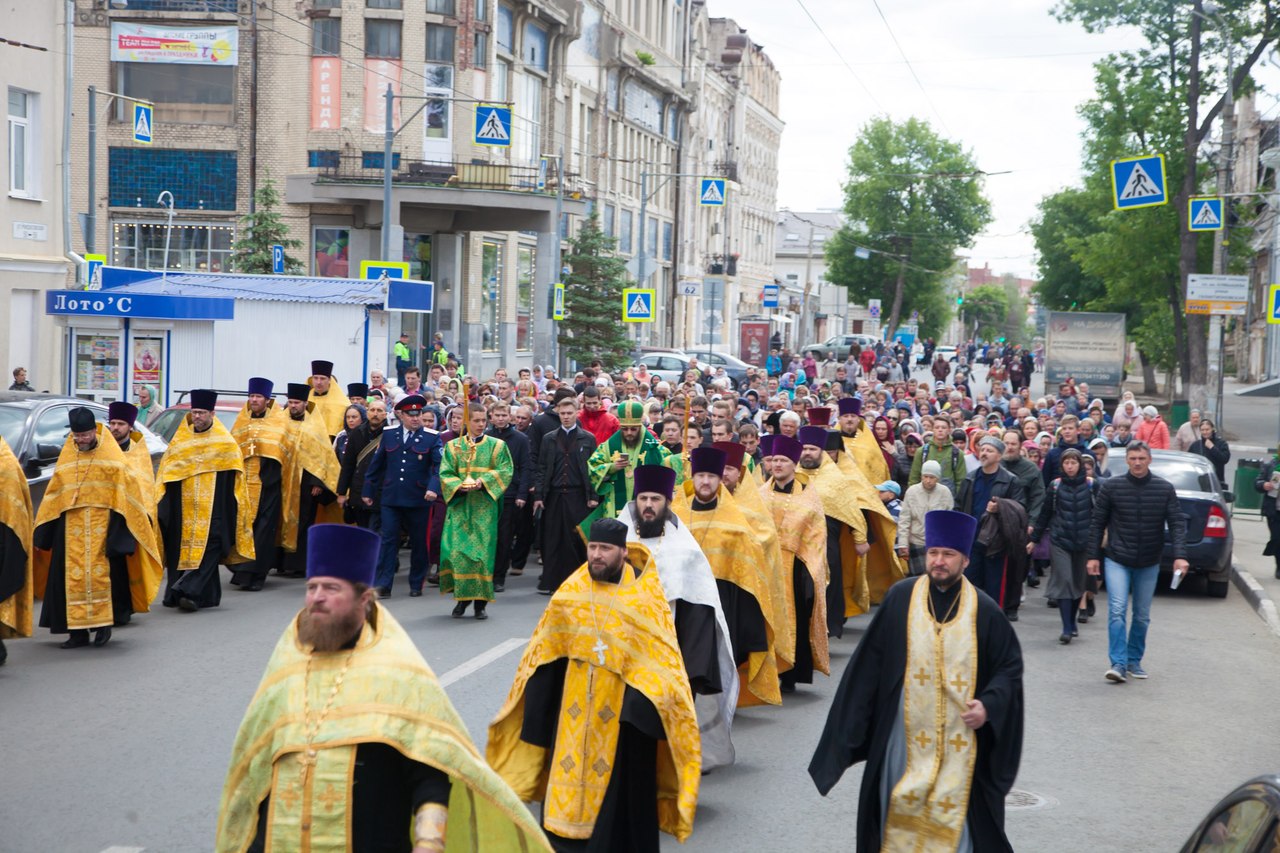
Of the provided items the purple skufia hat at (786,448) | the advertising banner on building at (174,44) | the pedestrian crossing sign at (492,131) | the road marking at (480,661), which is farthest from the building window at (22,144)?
the purple skufia hat at (786,448)

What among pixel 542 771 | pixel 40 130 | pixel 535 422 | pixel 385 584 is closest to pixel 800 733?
pixel 542 771

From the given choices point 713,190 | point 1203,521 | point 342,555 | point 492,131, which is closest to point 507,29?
point 713,190

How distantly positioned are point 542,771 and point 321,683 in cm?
254

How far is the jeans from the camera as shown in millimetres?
11891

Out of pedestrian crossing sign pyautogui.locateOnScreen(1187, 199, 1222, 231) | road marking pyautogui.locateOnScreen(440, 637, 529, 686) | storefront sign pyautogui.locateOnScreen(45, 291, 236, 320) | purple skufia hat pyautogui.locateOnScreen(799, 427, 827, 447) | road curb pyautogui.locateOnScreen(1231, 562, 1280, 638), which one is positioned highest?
pedestrian crossing sign pyautogui.locateOnScreen(1187, 199, 1222, 231)

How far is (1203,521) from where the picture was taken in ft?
54.4

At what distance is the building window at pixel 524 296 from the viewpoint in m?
50.5

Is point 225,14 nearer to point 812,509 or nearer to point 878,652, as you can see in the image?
point 812,509

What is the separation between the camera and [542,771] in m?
6.74

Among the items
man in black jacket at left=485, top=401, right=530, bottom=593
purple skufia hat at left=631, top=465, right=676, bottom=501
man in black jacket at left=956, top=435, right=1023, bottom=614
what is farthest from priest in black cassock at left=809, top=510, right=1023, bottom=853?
man in black jacket at left=485, top=401, right=530, bottom=593

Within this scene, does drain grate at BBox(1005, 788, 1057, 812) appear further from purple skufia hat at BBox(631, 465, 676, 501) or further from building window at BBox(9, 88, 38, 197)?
building window at BBox(9, 88, 38, 197)

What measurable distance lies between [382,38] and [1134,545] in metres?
34.5

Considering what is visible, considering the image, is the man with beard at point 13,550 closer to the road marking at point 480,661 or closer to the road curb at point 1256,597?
the road marking at point 480,661

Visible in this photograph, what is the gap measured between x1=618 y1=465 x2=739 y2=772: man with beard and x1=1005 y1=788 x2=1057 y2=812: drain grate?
165 centimetres
